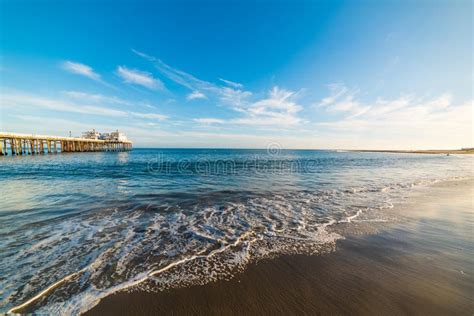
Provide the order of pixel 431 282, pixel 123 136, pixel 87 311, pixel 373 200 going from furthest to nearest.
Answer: pixel 123 136 < pixel 373 200 < pixel 431 282 < pixel 87 311

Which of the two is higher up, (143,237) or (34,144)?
(34,144)

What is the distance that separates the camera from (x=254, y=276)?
377 cm

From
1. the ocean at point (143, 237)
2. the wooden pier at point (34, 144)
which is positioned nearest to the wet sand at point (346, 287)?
the ocean at point (143, 237)

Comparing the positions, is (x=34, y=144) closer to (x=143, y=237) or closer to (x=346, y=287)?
(x=143, y=237)

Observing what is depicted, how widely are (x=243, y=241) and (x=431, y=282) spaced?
13.0 feet

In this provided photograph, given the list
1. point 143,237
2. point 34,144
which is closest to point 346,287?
point 143,237

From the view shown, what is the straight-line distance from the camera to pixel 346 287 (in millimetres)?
3439

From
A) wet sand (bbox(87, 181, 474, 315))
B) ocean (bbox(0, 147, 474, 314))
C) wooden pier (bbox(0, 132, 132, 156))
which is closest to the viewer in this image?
wet sand (bbox(87, 181, 474, 315))

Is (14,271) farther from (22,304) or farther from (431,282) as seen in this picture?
(431,282)

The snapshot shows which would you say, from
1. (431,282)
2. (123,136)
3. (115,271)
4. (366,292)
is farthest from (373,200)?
Answer: (123,136)

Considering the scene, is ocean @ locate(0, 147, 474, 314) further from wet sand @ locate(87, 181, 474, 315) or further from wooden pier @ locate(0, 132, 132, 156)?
wooden pier @ locate(0, 132, 132, 156)

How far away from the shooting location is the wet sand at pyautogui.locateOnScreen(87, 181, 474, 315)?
2.96 m

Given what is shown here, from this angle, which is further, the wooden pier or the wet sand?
the wooden pier

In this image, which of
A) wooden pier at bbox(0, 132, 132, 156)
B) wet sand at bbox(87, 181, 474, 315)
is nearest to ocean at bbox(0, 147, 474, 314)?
wet sand at bbox(87, 181, 474, 315)
